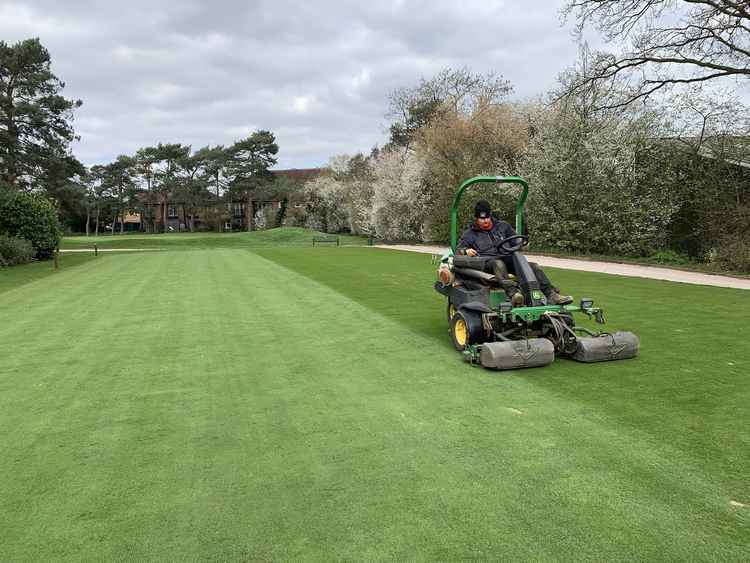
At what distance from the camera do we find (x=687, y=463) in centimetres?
345

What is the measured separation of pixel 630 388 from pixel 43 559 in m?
4.56

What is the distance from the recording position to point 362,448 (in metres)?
3.79

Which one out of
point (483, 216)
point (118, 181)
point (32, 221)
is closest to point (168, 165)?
point (118, 181)

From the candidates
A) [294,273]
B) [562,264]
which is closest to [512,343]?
[294,273]

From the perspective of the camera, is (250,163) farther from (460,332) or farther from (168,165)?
(460,332)

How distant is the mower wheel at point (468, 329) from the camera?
6.15 m

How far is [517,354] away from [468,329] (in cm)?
71

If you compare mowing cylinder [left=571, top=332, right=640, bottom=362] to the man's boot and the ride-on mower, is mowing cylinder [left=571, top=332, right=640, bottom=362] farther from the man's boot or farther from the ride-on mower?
the man's boot

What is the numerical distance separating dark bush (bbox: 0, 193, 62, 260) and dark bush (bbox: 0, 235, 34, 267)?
129cm

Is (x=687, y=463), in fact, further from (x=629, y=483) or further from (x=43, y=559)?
(x=43, y=559)

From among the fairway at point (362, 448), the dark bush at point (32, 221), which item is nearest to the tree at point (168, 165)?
the dark bush at point (32, 221)

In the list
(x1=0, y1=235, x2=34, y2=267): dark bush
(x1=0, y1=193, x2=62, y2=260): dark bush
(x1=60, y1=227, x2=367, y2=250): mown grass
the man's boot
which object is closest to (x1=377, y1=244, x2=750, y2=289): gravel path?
the man's boot

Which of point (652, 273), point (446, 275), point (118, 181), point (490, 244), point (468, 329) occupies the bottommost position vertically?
point (468, 329)

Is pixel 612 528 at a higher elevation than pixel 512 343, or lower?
lower
